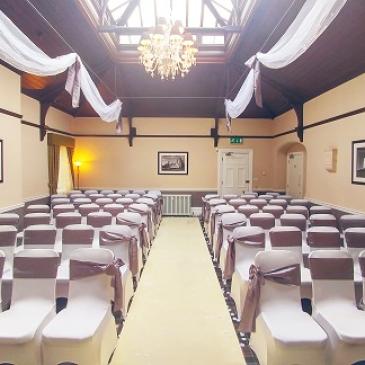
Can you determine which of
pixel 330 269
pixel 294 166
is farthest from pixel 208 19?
pixel 330 269

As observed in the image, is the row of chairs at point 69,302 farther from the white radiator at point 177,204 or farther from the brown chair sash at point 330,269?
the white radiator at point 177,204

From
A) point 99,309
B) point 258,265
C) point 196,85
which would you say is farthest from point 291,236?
point 196,85

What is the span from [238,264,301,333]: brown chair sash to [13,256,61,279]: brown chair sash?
6.02 feet

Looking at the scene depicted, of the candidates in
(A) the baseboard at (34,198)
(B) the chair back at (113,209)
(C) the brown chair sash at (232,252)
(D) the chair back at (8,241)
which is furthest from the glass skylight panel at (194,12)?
(D) the chair back at (8,241)

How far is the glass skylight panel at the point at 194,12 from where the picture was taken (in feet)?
27.8

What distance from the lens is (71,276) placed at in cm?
322

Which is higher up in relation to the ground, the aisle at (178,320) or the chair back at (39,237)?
the chair back at (39,237)

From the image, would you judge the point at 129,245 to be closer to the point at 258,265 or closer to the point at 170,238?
the point at 258,265

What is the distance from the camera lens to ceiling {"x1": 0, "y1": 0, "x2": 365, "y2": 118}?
5534 millimetres

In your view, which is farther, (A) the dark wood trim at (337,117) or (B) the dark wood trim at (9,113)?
(A) the dark wood trim at (337,117)

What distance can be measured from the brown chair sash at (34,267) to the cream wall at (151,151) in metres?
9.04

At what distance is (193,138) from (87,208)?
6169 millimetres

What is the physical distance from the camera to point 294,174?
10695 mm

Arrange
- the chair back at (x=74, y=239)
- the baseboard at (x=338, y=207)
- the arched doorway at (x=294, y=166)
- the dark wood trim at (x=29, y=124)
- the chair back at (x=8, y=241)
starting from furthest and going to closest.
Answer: the arched doorway at (x=294, y=166), the dark wood trim at (x=29, y=124), the baseboard at (x=338, y=207), the chair back at (x=74, y=239), the chair back at (x=8, y=241)
